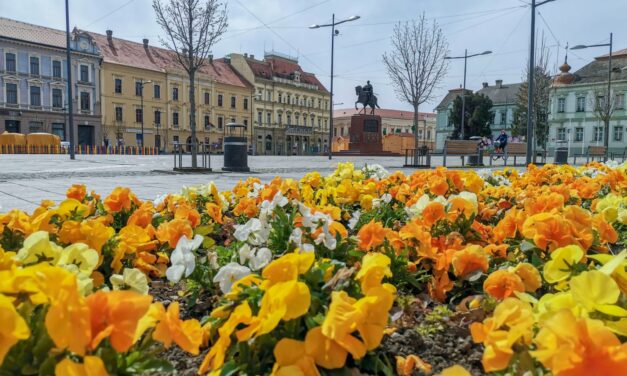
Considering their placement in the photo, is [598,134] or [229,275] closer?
[229,275]

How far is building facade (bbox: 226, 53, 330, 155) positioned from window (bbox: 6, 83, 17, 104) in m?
28.0

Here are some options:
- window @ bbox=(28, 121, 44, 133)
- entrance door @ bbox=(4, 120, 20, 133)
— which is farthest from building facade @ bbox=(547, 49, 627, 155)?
entrance door @ bbox=(4, 120, 20, 133)

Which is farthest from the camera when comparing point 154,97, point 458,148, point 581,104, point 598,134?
point 154,97

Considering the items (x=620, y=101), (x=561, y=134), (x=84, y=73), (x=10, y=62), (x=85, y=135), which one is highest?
(x=10, y=62)

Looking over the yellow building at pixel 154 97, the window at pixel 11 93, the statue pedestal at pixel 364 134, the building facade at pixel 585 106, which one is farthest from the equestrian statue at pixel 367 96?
the window at pixel 11 93

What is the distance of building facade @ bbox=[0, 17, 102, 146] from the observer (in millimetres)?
45188

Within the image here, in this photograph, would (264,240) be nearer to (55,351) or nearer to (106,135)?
(55,351)

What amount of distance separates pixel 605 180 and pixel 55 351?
455 centimetres

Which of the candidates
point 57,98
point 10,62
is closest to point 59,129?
point 57,98

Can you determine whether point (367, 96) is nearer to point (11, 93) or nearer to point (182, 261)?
point (182, 261)

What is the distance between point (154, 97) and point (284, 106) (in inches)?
831

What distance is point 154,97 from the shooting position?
56.2 metres

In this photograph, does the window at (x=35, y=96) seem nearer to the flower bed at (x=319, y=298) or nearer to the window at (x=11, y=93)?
the window at (x=11, y=93)

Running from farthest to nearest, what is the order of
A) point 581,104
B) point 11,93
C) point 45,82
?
point 581,104 < point 45,82 < point 11,93
